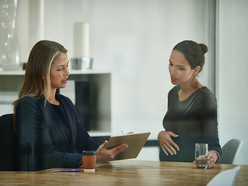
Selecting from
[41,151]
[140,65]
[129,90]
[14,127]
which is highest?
[140,65]

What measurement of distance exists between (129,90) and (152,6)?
688 millimetres

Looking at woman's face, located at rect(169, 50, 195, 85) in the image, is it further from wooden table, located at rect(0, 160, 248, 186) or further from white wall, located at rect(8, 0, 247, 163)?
wooden table, located at rect(0, 160, 248, 186)

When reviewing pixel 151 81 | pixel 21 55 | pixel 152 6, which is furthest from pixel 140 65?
pixel 21 55

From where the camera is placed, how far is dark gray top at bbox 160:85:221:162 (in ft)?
7.06

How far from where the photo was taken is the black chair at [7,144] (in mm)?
1859

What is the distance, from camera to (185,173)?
1.49 m

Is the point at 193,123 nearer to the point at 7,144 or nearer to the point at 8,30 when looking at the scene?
the point at 7,144

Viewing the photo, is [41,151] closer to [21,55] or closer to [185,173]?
[21,55]

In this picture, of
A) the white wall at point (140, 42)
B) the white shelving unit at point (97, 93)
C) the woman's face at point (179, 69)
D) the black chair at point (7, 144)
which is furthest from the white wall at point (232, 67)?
the black chair at point (7, 144)

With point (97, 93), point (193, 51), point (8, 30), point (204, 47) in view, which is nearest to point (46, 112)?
point (97, 93)

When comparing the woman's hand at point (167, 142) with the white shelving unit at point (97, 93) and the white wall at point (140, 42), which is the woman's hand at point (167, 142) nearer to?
the white wall at point (140, 42)

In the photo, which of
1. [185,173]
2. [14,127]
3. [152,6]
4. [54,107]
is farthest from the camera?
[152,6]

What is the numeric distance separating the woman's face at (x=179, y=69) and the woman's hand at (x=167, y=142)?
0.40 metres

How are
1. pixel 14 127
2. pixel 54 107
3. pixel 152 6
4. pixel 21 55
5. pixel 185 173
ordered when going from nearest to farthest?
1. pixel 185 173
2. pixel 14 127
3. pixel 54 107
4. pixel 21 55
5. pixel 152 6
